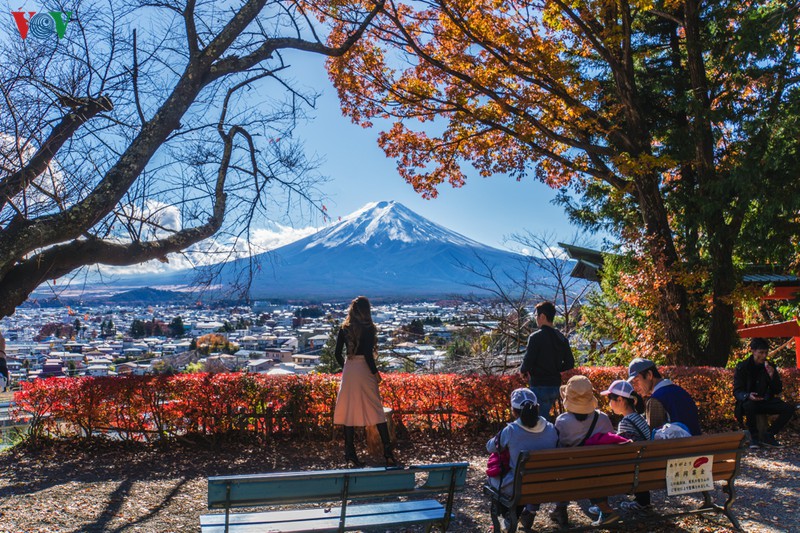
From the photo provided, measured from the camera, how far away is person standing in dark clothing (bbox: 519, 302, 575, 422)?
6.30m

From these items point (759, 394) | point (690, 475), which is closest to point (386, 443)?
point (690, 475)

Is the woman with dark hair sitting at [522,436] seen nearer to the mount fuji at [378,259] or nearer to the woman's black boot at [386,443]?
the woman's black boot at [386,443]

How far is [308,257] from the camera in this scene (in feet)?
334

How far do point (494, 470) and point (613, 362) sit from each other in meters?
10.9

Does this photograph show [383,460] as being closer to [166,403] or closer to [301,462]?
[301,462]

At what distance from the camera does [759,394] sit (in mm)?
7926

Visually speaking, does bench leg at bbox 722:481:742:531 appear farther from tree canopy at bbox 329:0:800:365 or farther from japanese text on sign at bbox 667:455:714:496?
tree canopy at bbox 329:0:800:365

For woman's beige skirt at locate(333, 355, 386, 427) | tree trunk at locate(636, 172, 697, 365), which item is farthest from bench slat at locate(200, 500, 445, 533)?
tree trunk at locate(636, 172, 697, 365)

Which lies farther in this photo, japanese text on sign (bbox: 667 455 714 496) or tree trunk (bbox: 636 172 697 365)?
tree trunk (bbox: 636 172 697 365)

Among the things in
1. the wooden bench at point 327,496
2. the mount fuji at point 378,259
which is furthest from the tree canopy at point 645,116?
the mount fuji at point 378,259

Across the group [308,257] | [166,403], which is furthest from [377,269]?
[166,403]

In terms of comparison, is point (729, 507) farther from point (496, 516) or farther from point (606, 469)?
point (496, 516)

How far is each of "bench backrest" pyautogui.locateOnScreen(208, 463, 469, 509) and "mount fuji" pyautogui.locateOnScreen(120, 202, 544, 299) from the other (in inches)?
2652

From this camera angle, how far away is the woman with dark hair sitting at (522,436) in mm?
4367
